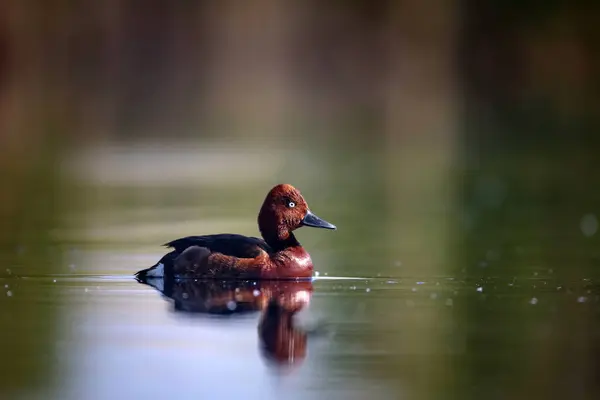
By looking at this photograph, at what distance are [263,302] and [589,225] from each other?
15.3 ft

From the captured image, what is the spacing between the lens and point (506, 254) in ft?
32.7

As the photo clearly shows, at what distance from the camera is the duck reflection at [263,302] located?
6.55m

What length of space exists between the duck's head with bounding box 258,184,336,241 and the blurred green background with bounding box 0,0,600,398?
56cm

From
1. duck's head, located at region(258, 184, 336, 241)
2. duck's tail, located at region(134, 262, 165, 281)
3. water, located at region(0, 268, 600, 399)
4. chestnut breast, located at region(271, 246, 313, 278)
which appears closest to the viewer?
water, located at region(0, 268, 600, 399)

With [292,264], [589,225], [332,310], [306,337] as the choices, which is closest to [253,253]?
[292,264]

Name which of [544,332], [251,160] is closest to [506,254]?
[544,332]

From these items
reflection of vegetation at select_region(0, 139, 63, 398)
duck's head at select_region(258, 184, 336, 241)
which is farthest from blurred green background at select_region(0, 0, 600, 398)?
duck's head at select_region(258, 184, 336, 241)

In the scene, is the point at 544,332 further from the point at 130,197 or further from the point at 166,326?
the point at 130,197

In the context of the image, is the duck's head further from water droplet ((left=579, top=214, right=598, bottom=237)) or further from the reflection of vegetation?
water droplet ((left=579, top=214, right=598, bottom=237))

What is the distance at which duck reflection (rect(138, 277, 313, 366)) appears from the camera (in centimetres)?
655

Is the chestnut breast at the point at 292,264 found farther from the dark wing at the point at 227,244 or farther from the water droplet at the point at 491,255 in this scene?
the water droplet at the point at 491,255

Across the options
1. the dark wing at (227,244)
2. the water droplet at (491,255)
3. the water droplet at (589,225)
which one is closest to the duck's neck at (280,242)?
the dark wing at (227,244)

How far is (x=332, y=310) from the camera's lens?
7.56 metres

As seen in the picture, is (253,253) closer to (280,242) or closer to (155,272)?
(280,242)
